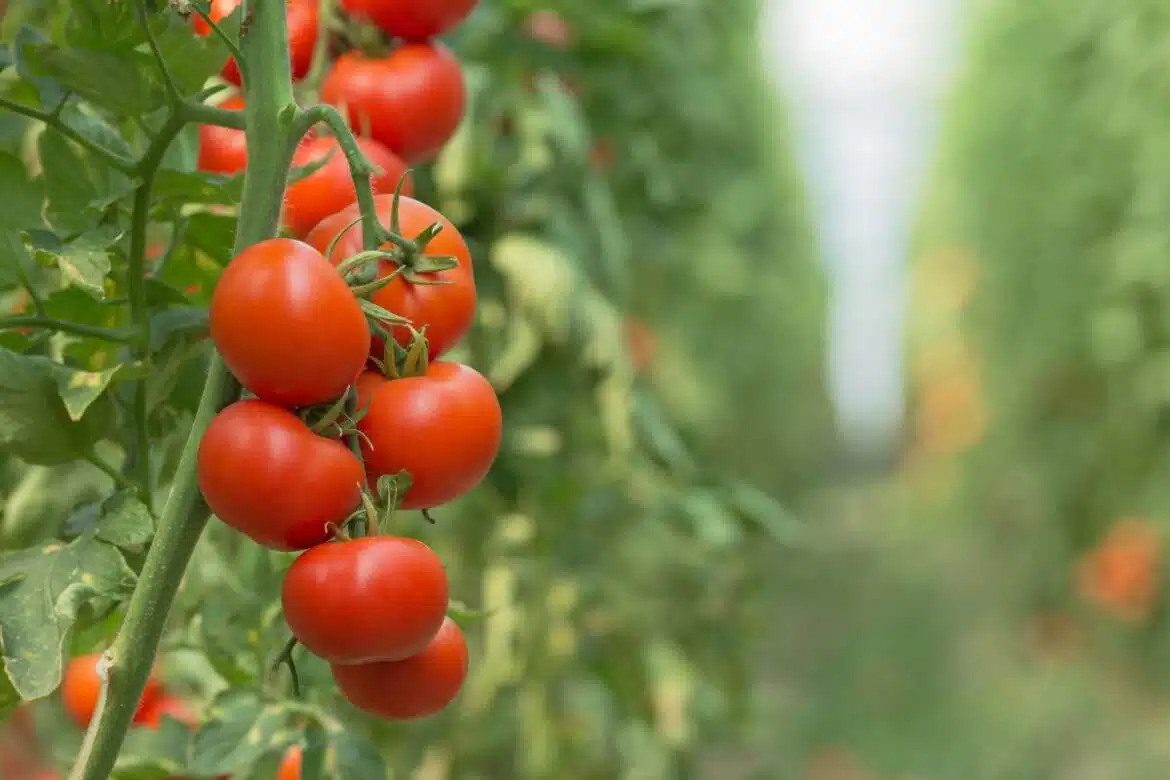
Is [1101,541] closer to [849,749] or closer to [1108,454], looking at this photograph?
[1108,454]

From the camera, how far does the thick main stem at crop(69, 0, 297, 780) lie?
35 cm

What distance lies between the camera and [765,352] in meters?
4.07

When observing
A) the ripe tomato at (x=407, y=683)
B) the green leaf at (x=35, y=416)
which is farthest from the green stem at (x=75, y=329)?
the ripe tomato at (x=407, y=683)

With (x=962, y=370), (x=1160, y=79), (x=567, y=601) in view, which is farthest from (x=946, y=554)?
(x=567, y=601)

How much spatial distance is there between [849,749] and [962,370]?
6.82 ft

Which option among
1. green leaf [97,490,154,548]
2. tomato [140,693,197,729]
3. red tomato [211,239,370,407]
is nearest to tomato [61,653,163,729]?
tomato [140,693,197,729]

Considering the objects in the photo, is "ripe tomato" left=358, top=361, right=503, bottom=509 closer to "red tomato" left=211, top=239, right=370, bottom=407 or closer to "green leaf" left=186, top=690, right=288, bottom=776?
"red tomato" left=211, top=239, right=370, bottom=407

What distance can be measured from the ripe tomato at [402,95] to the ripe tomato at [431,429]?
15 cm

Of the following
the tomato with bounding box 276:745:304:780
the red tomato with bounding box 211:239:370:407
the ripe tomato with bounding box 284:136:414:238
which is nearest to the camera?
the red tomato with bounding box 211:239:370:407

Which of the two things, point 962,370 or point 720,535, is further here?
point 962,370

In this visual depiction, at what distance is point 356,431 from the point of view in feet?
1.21

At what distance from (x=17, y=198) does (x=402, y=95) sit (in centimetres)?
15

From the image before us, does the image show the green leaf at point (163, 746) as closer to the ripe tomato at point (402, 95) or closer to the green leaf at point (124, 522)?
the green leaf at point (124, 522)

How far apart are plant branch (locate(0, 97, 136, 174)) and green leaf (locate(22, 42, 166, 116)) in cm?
1
